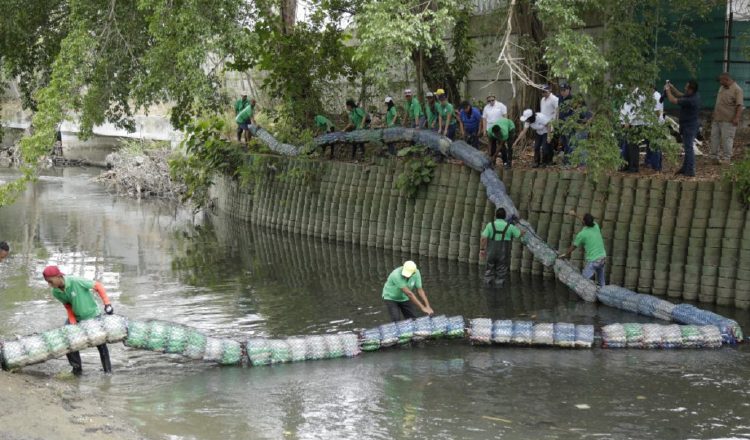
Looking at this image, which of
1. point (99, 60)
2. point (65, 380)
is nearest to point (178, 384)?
point (65, 380)

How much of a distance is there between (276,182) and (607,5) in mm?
12846

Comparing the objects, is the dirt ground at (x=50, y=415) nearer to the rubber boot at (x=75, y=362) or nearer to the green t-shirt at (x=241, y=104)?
the rubber boot at (x=75, y=362)

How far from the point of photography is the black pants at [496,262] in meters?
18.7

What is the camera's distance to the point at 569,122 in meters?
18.6

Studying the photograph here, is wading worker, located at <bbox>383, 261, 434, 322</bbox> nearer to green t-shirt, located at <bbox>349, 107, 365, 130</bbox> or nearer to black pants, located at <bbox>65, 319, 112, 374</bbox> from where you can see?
black pants, located at <bbox>65, 319, 112, 374</bbox>

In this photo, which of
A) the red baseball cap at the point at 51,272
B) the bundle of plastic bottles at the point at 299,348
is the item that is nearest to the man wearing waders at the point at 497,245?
the bundle of plastic bottles at the point at 299,348

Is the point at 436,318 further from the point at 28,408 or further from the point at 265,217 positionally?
the point at 265,217

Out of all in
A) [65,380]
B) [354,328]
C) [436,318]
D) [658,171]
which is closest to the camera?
[65,380]

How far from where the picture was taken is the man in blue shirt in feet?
74.3

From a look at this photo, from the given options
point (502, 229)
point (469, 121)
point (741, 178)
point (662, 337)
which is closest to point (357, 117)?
point (469, 121)

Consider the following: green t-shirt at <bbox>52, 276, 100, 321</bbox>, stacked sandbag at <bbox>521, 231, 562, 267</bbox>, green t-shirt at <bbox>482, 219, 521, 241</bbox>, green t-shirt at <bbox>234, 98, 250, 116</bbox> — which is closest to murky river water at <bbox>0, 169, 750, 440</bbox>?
stacked sandbag at <bbox>521, 231, 562, 267</bbox>

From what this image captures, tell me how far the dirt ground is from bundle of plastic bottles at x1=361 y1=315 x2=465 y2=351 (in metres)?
4.36

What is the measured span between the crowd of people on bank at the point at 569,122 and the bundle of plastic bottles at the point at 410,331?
562 cm

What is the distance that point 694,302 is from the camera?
17188mm
